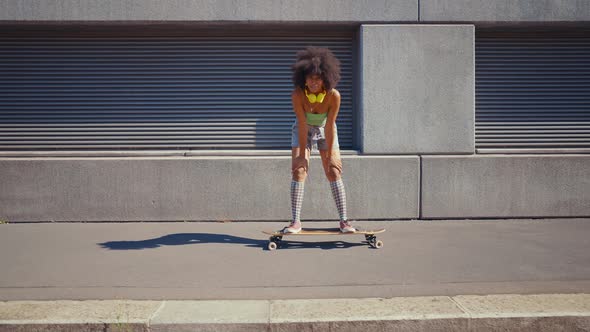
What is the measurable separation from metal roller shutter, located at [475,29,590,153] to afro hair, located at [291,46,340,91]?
3.57 meters

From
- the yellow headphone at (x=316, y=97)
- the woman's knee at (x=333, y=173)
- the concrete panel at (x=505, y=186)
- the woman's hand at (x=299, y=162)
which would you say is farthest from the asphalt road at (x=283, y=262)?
the yellow headphone at (x=316, y=97)

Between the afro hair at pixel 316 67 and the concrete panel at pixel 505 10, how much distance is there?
278 centimetres

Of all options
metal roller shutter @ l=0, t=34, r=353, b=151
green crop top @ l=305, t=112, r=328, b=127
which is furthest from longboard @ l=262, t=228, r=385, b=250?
metal roller shutter @ l=0, t=34, r=353, b=151

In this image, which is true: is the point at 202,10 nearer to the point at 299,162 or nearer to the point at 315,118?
the point at 315,118

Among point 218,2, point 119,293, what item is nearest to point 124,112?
point 218,2

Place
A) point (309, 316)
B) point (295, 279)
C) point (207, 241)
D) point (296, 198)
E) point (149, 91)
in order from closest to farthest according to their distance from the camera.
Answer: point (309, 316)
point (295, 279)
point (296, 198)
point (207, 241)
point (149, 91)

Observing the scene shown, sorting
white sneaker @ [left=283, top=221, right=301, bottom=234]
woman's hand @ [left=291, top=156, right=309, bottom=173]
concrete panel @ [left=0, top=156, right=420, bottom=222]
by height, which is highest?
woman's hand @ [left=291, top=156, right=309, bottom=173]

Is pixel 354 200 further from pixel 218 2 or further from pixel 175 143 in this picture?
pixel 218 2

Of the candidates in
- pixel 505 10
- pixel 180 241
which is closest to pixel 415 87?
pixel 505 10

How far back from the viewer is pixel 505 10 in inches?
295

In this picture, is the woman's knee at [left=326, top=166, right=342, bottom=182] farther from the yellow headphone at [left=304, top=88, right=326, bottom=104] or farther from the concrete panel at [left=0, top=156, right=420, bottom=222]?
the concrete panel at [left=0, top=156, right=420, bottom=222]

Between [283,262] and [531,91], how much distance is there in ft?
17.5

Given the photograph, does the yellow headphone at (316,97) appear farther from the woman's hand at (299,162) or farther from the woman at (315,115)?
the woman's hand at (299,162)

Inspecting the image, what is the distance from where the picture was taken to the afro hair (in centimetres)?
530
